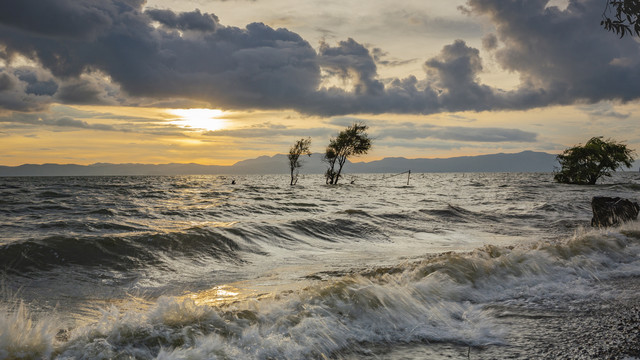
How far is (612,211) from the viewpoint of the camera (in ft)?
46.4

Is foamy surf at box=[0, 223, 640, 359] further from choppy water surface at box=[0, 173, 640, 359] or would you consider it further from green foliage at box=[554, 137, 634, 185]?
green foliage at box=[554, 137, 634, 185]

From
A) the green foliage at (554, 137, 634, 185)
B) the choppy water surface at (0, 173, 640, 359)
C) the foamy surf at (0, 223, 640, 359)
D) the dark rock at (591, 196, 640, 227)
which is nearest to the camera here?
the foamy surf at (0, 223, 640, 359)

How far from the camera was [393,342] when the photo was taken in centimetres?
374

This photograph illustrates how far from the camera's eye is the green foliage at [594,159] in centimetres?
4872

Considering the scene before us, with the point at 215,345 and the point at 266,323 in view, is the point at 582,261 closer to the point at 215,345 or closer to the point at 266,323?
the point at 266,323

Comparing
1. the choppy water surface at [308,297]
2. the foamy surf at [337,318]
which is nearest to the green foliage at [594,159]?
the choppy water surface at [308,297]

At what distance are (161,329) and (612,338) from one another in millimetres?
4141

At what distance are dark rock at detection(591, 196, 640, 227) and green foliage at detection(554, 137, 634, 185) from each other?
1624 inches

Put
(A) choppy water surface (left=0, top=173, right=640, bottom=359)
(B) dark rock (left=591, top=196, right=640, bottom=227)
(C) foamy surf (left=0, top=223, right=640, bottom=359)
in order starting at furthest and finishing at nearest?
(B) dark rock (left=591, top=196, right=640, bottom=227), (A) choppy water surface (left=0, top=173, right=640, bottom=359), (C) foamy surf (left=0, top=223, right=640, bottom=359)

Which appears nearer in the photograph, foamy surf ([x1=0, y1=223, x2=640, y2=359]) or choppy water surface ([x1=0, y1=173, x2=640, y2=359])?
foamy surf ([x1=0, y1=223, x2=640, y2=359])

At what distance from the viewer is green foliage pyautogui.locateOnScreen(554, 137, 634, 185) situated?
48.7 m

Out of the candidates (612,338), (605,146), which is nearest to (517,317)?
(612,338)

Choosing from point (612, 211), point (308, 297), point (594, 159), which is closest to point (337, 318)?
point (308, 297)

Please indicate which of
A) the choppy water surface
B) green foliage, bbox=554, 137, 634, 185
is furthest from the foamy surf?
green foliage, bbox=554, 137, 634, 185
